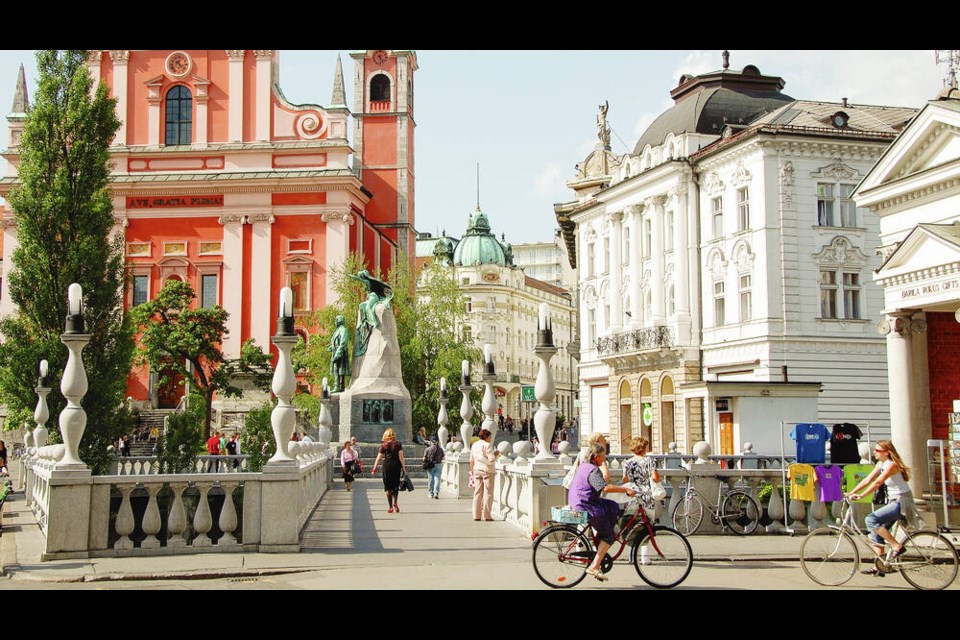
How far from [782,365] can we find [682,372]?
20.4ft

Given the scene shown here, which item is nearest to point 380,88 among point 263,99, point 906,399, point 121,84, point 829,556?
point 263,99

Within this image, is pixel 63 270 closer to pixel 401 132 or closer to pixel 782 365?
pixel 782 365

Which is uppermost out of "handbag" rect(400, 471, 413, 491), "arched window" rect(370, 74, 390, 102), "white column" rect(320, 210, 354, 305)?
"arched window" rect(370, 74, 390, 102)

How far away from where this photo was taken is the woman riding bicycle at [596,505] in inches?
453

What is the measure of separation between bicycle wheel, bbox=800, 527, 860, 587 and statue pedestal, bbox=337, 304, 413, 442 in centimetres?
2389

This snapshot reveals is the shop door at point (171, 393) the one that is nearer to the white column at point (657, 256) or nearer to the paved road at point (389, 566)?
the white column at point (657, 256)

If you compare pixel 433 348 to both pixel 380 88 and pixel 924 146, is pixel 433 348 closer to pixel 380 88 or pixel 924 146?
pixel 380 88

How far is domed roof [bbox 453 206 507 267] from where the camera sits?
121062 millimetres

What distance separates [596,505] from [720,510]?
6.15 metres

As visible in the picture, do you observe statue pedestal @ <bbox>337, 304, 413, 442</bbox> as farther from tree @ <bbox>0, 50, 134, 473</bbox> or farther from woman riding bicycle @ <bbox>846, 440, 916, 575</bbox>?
woman riding bicycle @ <bbox>846, 440, 916, 575</bbox>

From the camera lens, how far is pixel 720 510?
17.1m

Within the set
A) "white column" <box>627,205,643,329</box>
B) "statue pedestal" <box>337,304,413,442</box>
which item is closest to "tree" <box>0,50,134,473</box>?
"statue pedestal" <box>337,304,413,442</box>

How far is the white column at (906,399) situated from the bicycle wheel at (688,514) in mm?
4433

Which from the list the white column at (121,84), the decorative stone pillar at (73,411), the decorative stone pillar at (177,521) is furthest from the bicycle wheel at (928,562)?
the white column at (121,84)
